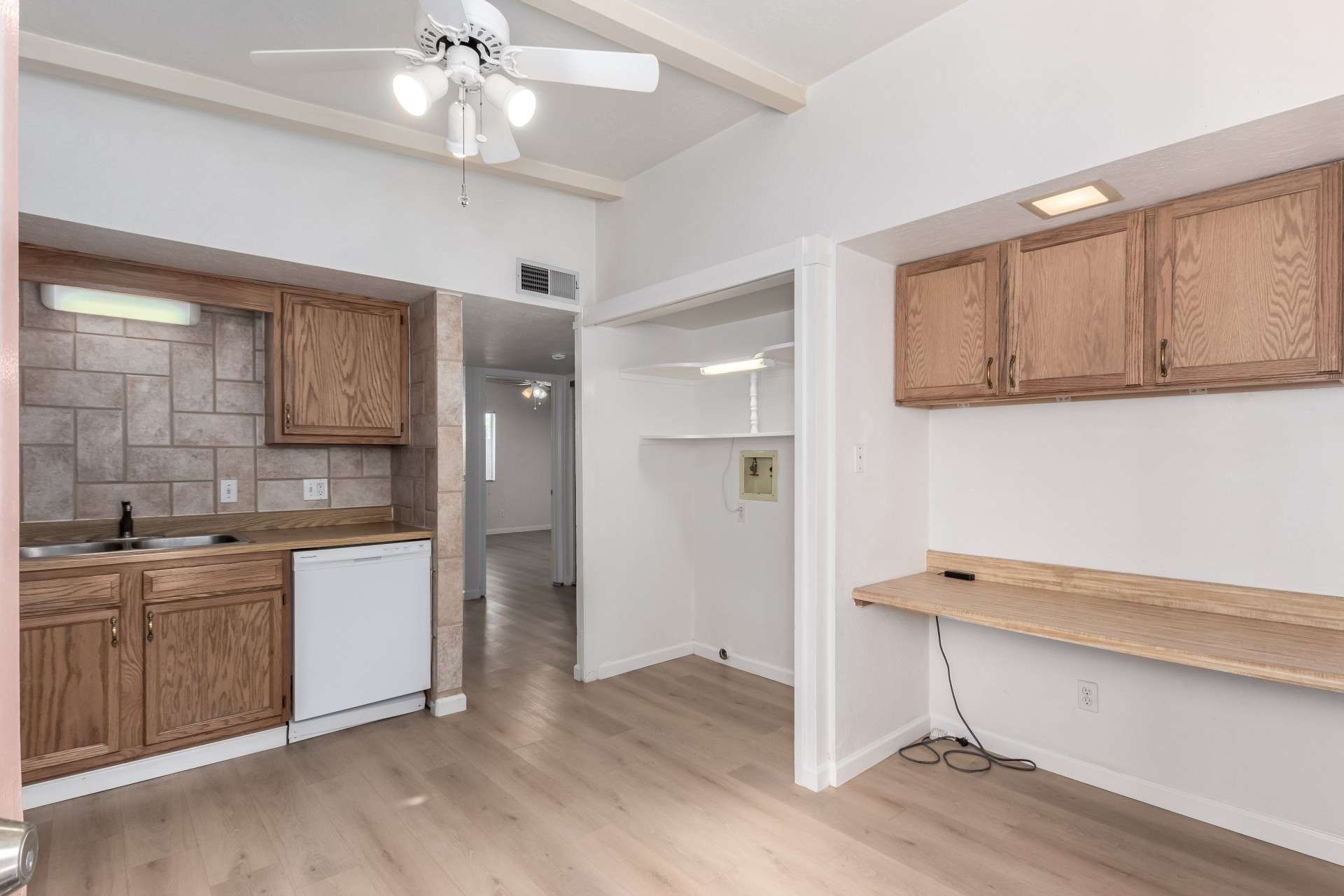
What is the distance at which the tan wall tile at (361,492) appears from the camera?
3.94 metres

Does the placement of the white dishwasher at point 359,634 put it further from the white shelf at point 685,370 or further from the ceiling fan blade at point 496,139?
the ceiling fan blade at point 496,139

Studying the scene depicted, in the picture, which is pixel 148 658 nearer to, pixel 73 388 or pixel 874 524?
pixel 73 388

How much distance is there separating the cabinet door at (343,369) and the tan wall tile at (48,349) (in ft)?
2.87

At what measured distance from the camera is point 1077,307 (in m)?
2.48

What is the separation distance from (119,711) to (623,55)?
3.17 meters

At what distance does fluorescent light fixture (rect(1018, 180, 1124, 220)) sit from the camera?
2.22m

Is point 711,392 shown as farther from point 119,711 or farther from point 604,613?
point 119,711

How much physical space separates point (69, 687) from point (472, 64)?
2.83 meters

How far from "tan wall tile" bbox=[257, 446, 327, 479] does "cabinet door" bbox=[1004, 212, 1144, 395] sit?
3587 millimetres

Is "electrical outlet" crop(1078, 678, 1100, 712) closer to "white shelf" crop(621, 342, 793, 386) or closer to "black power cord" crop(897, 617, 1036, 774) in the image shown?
"black power cord" crop(897, 617, 1036, 774)

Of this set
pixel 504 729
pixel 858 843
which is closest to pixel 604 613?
pixel 504 729

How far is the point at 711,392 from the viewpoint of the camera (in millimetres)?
4391

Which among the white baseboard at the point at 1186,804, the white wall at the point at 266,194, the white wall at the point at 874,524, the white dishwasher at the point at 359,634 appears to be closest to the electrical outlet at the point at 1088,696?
the white baseboard at the point at 1186,804

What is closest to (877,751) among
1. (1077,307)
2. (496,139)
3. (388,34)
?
(1077,307)
